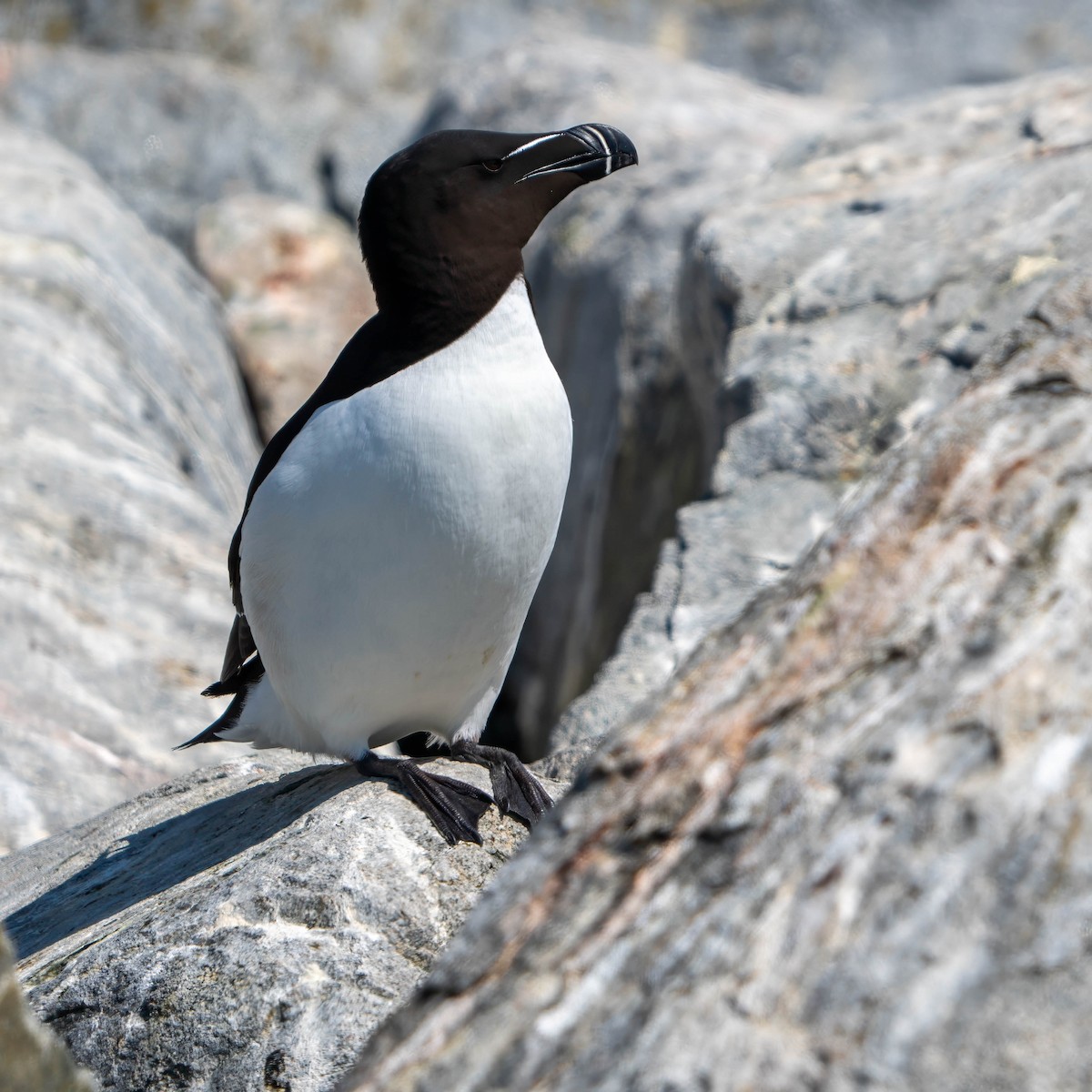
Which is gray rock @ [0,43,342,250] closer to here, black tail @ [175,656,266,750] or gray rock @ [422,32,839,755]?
gray rock @ [422,32,839,755]

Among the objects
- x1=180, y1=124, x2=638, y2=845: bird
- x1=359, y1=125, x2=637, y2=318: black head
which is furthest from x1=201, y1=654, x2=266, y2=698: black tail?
x1=359, y1=125, x2=637, y2=318: black head

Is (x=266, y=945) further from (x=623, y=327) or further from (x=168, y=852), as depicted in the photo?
(x=623, y=327)

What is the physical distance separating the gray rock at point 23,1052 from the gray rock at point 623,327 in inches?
176

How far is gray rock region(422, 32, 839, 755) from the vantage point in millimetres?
6789

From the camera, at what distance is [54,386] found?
6.57 metres

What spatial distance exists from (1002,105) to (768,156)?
1581 millimetres

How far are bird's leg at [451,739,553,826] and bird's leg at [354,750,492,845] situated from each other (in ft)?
0.16

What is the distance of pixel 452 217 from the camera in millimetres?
3279

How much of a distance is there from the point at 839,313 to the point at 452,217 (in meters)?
2.73

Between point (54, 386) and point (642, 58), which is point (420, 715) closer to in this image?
point (54, 386)

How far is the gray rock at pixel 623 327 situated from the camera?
22.3 ft

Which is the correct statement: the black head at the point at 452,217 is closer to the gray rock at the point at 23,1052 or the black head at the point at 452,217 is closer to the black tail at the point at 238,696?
the black tail at the point at 238,696

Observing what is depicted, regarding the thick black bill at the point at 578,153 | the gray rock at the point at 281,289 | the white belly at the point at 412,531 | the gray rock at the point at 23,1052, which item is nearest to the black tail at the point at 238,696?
the white belly at the point at 412,531

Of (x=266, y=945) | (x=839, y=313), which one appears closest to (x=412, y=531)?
(x=266, y=945)
